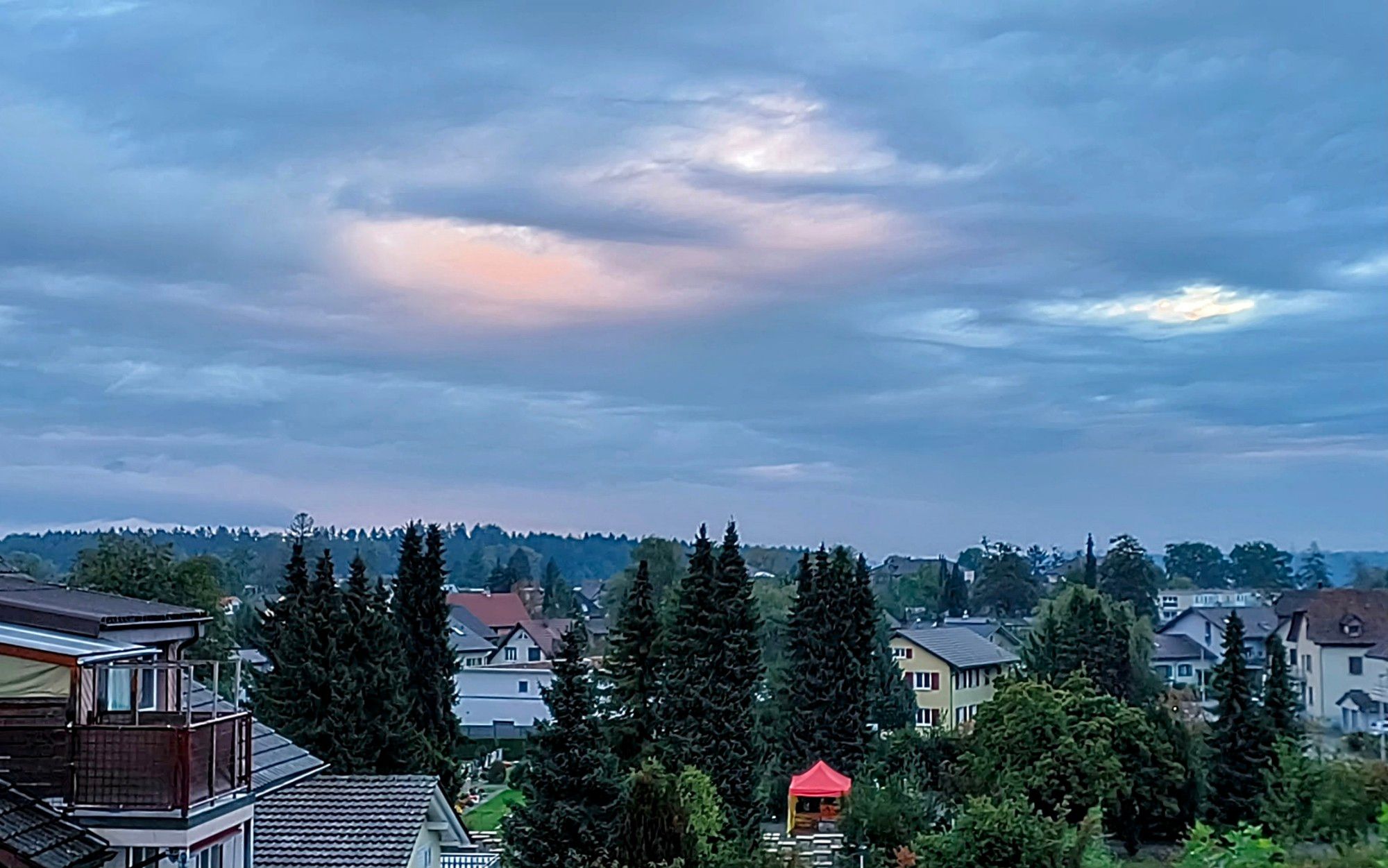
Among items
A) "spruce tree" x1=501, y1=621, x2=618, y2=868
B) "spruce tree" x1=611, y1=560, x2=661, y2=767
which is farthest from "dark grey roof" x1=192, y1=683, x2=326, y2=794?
"spruce tree" x1=611, y1=560, x2=661, y2=767

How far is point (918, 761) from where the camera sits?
38.9 metres

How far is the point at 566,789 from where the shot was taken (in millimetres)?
→ 23953

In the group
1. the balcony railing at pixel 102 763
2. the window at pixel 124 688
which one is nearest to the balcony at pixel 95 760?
the balcony railing at pixel 102 763

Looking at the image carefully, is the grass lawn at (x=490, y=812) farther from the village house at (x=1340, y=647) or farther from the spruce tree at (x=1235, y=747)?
the village house at (x=1340, y=647)

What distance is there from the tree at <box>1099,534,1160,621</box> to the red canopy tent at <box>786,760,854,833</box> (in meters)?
52.1

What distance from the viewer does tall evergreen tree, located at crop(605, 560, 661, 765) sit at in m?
32.2

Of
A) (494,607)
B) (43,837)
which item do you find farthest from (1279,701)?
(494,607)

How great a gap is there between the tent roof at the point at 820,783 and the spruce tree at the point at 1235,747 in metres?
10.4

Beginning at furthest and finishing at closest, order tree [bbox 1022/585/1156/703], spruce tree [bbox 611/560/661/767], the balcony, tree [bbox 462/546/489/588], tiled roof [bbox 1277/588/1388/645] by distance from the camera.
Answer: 1. tree [bbox 462/546/489/588]
2. tiled roof [bbox 1277/588/1388/645]
3. tree [bbox 1022/585/1156/703]
4. spruce tree [bbox 611/560/661/767]
5. the balcony

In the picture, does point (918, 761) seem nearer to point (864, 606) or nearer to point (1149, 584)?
point (864, 606)

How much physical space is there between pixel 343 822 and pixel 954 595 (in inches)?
3650

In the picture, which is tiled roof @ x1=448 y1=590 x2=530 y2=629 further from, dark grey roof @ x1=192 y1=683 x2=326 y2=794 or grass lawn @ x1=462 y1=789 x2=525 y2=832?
dark grey roof @ x1=192 y1=683 x2=326 y2=794

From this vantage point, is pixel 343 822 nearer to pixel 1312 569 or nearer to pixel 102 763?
pixel 102 763

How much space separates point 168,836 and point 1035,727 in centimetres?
2594
